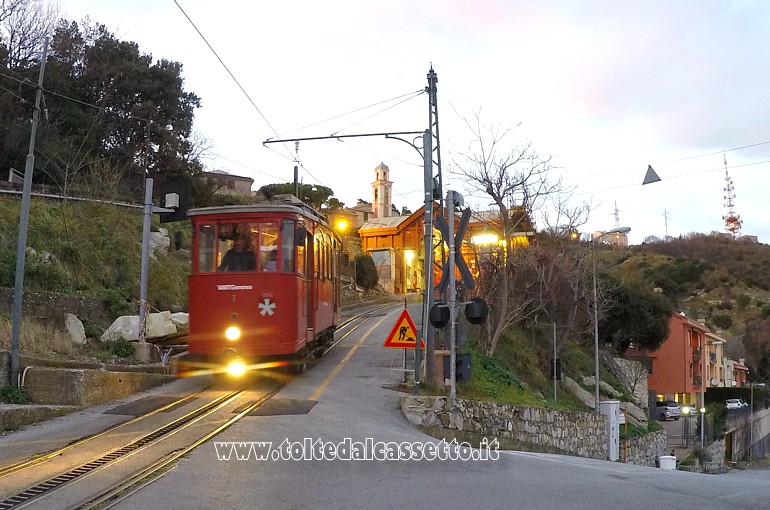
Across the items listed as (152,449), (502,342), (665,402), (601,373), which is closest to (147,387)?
(152,449)

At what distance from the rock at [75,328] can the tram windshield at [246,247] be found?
3790 millimetres

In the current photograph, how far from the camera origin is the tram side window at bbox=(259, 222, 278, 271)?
1494 cm

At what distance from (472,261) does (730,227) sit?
85.5m

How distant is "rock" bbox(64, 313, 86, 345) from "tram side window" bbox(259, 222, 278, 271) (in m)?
5.02

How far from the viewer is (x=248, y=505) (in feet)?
23.3

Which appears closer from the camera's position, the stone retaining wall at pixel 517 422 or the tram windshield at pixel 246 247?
the stone retaining wall at pixel 517 422

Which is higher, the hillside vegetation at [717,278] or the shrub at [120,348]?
the hillside vegetation at [717,278]

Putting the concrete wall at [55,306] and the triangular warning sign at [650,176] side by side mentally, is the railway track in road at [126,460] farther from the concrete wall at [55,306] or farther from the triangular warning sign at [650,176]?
the triangular warning sign at [650,176]

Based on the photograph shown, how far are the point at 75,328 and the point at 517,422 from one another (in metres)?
11.1

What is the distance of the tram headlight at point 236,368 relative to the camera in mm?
15676

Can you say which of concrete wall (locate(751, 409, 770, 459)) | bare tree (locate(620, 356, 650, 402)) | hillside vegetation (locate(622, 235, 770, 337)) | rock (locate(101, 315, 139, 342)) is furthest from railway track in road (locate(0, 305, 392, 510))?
hillside vegetation (locate(622, 235, 770, 337))

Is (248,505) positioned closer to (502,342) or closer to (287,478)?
(287,478)

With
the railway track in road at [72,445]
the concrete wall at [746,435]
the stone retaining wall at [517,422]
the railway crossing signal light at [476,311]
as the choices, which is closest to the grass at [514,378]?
the stone retaining wall at [517,422]

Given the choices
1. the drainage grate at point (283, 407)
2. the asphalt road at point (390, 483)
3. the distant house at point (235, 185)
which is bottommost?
the asphalt road at point (390, 483)
